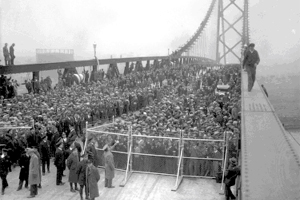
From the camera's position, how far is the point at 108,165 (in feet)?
40.5

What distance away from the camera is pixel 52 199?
11719 mm

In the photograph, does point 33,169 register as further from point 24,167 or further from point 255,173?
point 255,173

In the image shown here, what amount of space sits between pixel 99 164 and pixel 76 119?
137 inches

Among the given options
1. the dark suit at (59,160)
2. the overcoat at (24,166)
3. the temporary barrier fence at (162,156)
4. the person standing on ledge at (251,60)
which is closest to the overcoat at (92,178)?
the dark suit at (59,160)

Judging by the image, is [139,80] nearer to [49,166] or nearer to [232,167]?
[49,166]

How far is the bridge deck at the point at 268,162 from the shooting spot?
404 centimetres

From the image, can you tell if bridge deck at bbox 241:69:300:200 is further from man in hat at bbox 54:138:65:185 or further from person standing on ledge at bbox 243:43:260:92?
man in hat at bbox 54:138:65:185

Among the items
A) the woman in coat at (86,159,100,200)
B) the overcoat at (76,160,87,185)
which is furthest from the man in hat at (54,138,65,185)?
the woman in coat at (86,159,100,200)

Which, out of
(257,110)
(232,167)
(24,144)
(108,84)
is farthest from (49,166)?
(108,84)

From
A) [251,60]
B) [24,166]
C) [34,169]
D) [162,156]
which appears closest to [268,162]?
[34,169]

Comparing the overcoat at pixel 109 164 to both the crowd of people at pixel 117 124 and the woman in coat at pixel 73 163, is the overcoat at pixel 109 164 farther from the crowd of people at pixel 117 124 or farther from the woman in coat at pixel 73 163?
the woman in coat at pixel 73 163

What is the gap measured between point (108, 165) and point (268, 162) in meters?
7.82

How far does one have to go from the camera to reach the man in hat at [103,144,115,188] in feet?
40.2

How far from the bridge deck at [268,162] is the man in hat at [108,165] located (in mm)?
4984
